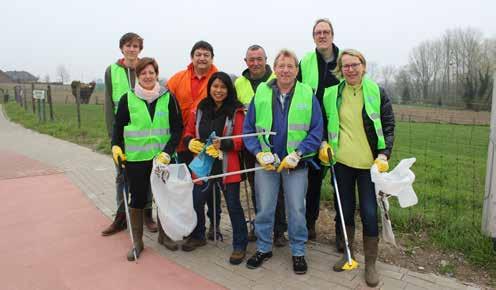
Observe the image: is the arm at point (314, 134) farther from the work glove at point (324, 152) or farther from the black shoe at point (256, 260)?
the black shoe at point (256, 260)

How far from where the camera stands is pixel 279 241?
13.6 ft

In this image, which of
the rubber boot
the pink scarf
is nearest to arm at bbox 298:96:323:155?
the rubber boot

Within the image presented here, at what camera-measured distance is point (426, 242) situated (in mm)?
4113

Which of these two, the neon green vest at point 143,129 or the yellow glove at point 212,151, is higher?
the neon green vest at point 143,129

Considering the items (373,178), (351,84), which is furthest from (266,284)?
(351,84)

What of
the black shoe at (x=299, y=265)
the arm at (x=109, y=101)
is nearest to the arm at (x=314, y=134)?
the black shoe at (x=299, y=265)

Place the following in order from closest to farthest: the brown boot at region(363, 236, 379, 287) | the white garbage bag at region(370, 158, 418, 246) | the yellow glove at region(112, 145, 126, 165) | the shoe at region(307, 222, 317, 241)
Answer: the white garbage bag at region(370, 158, 418, 246) → the brown boot at region(363, 236, 379, 287) → the yellow glove at region(112, 145, 126, 165) → the shoe at region(307, 222, 317, 241)

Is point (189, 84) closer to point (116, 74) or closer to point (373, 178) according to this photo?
point (116, 74)

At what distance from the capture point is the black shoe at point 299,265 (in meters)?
3.54

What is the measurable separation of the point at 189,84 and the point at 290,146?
132 cm

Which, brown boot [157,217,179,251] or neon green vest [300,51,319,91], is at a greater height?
neon green vest [300,51,319,91]

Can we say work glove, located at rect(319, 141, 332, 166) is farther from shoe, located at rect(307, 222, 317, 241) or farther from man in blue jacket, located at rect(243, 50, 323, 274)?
shoe, located at rect(307, 222, 317, 241)

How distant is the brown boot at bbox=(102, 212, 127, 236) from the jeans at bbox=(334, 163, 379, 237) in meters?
2.63

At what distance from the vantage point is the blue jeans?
352 centimetres
